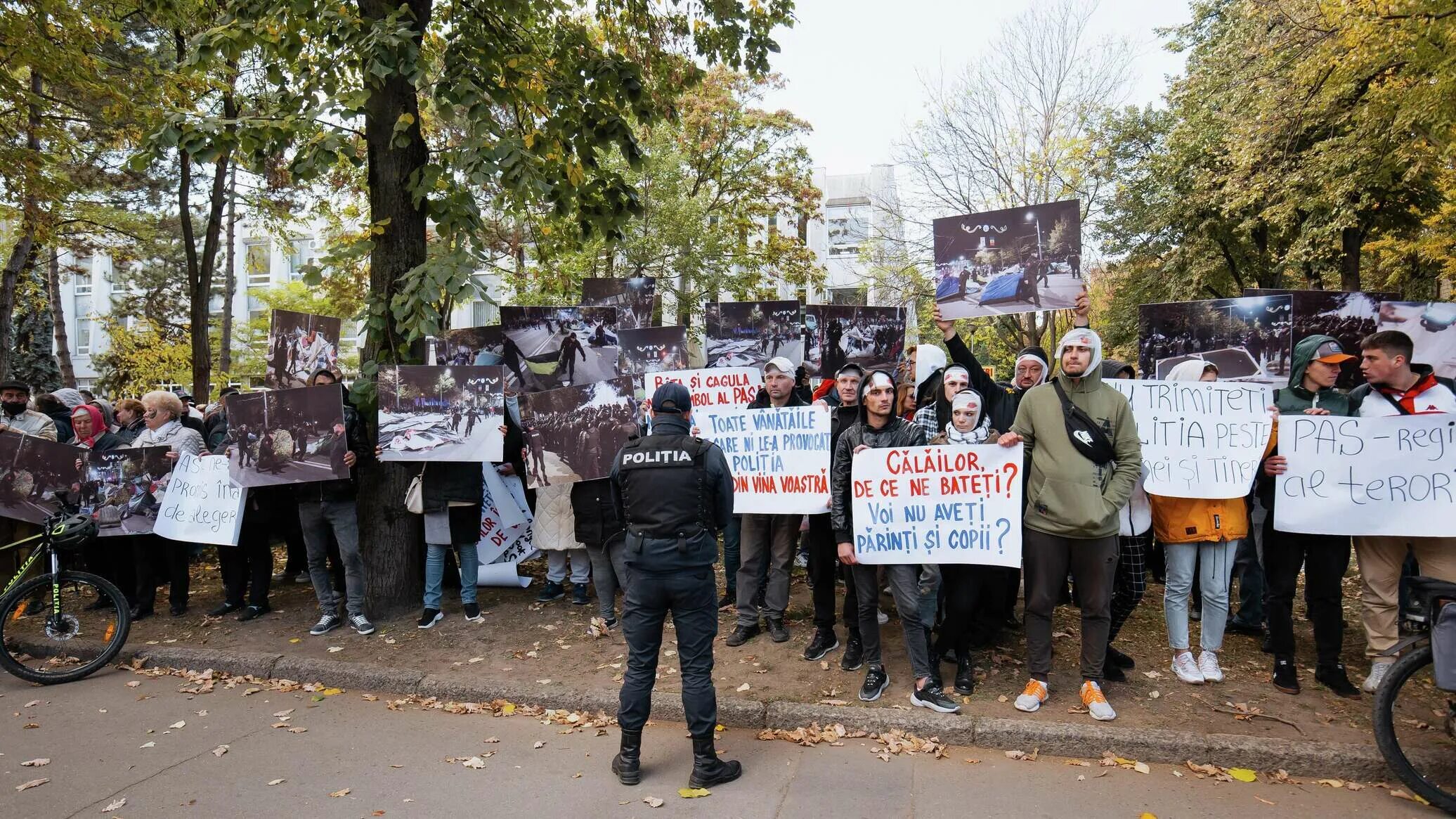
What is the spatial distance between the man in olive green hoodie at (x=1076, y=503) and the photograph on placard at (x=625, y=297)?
5.43m

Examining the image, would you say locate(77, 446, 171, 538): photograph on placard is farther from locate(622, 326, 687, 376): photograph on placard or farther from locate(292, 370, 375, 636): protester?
locate(622, 326, 687, 376): photograph on placard

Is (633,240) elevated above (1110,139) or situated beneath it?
situated beneath

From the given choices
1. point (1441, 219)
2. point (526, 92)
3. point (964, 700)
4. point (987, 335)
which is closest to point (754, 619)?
point (964, 700)

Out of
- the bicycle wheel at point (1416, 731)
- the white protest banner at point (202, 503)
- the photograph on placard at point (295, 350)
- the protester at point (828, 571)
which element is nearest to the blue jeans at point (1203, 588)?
the bicycle wheel at point (1416, 731)

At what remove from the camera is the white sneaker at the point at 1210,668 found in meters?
5.17

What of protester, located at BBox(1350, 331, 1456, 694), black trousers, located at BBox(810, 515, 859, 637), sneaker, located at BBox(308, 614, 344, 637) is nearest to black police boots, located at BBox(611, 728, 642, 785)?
black trousers, located at BBox(810, 515, 859, 637)

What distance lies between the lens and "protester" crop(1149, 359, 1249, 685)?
512cm

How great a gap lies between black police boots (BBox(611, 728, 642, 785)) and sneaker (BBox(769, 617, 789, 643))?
2044 millimetres

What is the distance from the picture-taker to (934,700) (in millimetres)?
4855

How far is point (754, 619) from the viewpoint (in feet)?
20.7

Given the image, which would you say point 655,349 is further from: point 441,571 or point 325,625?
point 325,625

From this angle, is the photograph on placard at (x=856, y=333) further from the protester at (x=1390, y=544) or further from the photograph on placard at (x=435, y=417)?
the protester at (x=1390, y=544)

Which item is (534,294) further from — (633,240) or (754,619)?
(754,619)

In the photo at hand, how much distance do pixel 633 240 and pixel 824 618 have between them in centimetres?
1512
